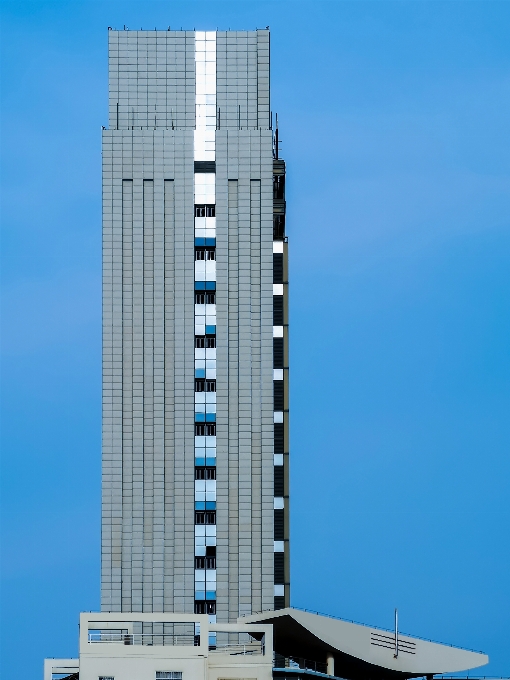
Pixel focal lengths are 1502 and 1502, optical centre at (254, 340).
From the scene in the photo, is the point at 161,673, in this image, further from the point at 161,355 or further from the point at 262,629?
the point at 161,355

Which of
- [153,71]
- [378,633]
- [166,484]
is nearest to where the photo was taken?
[378,633]

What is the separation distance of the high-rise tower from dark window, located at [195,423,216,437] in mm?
76

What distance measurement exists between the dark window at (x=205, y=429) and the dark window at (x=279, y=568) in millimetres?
10533

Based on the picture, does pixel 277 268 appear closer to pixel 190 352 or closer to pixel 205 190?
pixel 205 190

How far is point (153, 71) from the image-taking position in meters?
121

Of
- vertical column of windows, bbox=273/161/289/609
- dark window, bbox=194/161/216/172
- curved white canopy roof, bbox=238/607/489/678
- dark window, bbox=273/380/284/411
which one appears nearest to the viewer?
curved white canopy roof, bbox=238/607/489/678

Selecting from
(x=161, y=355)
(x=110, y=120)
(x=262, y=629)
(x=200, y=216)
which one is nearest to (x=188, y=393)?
(x=161, y=355)

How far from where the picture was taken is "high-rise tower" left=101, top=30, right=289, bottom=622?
368 feet

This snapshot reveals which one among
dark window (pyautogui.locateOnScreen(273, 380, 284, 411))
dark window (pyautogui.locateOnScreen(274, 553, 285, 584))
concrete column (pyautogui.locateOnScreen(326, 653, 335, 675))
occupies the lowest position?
concrete column (pyautogui.locateOnScreen(326, 653, 335, 675))

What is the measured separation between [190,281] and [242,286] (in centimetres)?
403

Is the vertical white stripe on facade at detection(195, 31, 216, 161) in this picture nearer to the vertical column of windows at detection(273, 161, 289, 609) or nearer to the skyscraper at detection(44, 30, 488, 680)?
the skyscraper at detection(44, 30, 488, 680)

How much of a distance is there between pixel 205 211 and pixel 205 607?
30327 millimetres

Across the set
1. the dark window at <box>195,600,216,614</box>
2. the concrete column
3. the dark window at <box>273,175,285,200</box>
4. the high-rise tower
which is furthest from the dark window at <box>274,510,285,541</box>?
the dark window at <box>273,175,285,200</box>

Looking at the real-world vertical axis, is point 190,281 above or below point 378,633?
above
